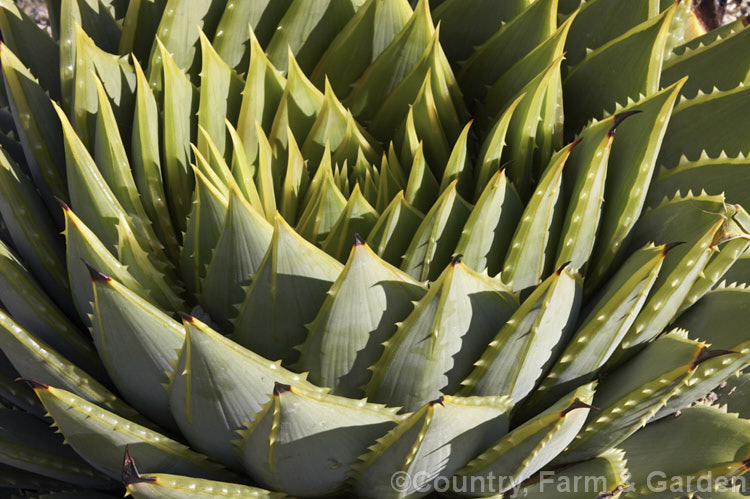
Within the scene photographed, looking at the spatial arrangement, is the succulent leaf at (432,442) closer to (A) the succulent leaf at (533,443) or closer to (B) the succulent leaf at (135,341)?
(A) the succulent leaf at (533,443)

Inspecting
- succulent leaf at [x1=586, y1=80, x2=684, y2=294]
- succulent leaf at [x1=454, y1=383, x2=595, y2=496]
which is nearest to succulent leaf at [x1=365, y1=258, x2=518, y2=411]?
succulent leaf at [x1=454, y1=383, x2=595, y2=496]

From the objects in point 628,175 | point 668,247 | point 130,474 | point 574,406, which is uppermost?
point 628,175

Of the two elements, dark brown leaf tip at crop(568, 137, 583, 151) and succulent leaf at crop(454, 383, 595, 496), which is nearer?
succulent leaf at crop(454, 383, 595, 496)

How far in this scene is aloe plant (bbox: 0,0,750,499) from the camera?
115 cm

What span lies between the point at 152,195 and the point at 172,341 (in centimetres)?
38

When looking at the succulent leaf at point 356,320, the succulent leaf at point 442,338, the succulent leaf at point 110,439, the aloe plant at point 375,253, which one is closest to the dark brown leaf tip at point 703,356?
the aloe plant at point 375,253

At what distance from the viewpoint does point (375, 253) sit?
1.28 metres

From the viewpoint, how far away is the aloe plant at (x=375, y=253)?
3.76ft

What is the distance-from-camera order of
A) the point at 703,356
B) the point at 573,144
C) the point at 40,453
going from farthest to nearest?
the point at 40,453, the point at 573,144, the point at 703,356

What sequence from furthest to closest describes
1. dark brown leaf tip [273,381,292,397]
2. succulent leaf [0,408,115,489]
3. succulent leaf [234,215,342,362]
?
succulent leaf [0,408,115,489], succulent leaf [234,215,342,362], dark brown leaf tip [273,381,292,397]

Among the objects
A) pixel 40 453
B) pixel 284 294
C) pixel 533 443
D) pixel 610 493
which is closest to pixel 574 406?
pixel 533 443

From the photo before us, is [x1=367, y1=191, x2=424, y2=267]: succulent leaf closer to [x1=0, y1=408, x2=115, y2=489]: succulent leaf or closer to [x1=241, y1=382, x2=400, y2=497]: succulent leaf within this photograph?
[x1=241, y1=382, x2=400, y2=497]: succulent leaf

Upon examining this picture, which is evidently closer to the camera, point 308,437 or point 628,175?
point 308,437

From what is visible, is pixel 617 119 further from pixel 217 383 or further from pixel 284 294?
pixel 217 383
